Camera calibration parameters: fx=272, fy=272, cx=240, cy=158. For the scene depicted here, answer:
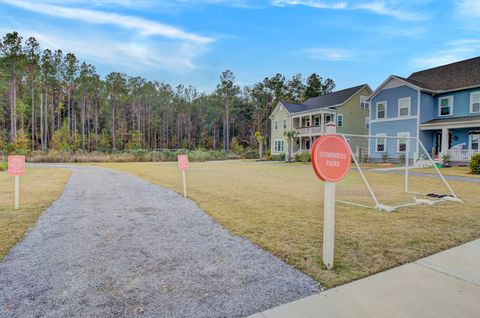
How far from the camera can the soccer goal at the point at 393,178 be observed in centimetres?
741

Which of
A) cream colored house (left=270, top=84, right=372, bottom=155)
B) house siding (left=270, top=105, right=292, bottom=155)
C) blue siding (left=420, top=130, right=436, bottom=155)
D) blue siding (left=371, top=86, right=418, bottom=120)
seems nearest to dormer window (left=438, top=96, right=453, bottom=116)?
blue siding (left=420, top=130, right=436, bottom=155)

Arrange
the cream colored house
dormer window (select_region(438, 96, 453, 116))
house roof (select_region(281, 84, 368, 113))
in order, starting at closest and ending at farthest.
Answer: dormer window (select_region(438, 96, 453, 116)), the cream colored house, house roof (select_region(281, 84, 368, 113))

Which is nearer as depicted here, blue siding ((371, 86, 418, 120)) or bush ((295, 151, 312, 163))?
blue siding ((371, 86, 418, 120))

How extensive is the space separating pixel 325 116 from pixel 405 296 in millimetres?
29878

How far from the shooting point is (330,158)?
3303mm

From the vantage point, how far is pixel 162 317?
224cm

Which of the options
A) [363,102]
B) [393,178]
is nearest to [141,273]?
[393,178]

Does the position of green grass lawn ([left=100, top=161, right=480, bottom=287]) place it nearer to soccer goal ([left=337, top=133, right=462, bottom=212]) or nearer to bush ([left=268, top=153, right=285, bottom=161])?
soccer goal ([left=337, top=133, right=462, bottom=212])

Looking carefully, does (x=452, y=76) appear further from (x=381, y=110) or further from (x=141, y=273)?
(x=141, y=273)

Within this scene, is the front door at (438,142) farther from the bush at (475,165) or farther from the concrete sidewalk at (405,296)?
the concrete sidewalk at (405,296)

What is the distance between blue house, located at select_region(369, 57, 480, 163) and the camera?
731 inches

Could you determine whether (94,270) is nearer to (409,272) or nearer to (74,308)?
(74,308)

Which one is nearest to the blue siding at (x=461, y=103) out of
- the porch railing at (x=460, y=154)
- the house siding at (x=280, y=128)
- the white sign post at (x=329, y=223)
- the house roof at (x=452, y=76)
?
the house roof at (x=452, y=76)

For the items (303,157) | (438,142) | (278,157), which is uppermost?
(438,142)
